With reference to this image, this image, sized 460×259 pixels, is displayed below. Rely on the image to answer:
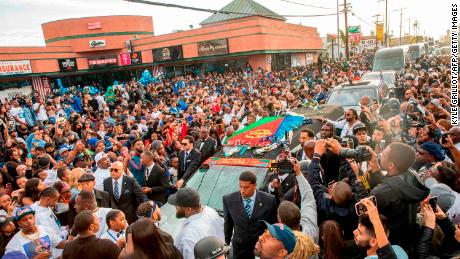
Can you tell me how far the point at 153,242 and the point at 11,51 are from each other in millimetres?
36063

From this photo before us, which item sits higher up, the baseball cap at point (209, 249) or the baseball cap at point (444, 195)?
the baseball cap at point (209, 249)

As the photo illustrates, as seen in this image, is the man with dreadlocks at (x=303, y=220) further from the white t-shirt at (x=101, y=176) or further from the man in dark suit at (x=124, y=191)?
the white t-shirt at (x=101, y=176)

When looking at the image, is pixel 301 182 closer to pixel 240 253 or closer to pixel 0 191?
pixel 240 253

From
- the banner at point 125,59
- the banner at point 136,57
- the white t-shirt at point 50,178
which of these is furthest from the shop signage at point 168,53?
the white t-shirt at point 50,178

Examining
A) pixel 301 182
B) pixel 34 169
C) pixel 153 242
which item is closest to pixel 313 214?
pixel 301 182

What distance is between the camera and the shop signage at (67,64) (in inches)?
1409

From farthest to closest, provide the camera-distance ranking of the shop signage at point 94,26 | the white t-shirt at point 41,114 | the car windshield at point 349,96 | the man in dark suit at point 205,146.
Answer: the shop signage at point 94,26, the white t-shirt at point 41,114, the car windshield at point 349,96, the man in dark suit at point 205,146

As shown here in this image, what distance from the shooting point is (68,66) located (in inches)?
1426

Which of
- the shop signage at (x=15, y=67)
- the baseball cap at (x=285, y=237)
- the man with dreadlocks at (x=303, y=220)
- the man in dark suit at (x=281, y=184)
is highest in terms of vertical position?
the shop signage at (x=15, y=67)

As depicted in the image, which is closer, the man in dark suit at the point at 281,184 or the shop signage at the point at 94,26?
the man in dark suit at the point at 281,184

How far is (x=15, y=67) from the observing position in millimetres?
31328

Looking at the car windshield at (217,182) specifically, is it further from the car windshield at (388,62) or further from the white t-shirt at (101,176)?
the car windshield at (388,62)

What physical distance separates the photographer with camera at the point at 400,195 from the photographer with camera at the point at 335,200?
0.28 m

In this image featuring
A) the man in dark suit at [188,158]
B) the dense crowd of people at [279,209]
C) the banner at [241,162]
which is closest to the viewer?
the dense crowd of people at [279,209]
